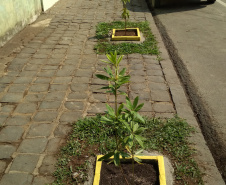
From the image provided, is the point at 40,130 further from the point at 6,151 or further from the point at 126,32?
the point at 126,32

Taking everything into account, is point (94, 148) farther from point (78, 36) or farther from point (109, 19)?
point (109, 19)

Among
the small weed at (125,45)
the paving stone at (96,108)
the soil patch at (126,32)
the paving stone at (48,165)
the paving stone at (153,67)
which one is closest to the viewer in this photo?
the paving stone at (48,165)

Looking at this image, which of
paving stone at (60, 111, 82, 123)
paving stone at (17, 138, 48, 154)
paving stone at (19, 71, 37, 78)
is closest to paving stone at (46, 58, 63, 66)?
paving stone at (19, 71, 37, 78)

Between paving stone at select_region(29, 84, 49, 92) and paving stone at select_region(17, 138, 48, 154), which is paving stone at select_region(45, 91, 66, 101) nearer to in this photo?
paving stone at select_region(29, 84, 49, 92)

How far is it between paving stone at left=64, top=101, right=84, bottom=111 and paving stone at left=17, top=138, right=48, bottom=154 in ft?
2.48

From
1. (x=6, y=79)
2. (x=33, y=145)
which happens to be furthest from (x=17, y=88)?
(x=33, y=145)

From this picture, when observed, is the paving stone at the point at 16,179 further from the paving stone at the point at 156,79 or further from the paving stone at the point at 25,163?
the paving stone at the point at 156,79

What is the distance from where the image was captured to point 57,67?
209 inches

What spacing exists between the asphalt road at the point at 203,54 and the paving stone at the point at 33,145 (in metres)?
2.07

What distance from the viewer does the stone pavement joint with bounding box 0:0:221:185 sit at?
3172 mm

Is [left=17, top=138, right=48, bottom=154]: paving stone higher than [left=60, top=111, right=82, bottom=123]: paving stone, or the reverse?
[left=60, top=111, right=82, bottom=123]: paving stone

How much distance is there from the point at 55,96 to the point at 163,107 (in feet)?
5.60

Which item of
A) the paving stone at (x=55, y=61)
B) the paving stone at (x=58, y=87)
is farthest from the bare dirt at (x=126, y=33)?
the paving stone at (x=58, y=87)

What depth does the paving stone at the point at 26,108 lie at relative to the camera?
399 centimetres
